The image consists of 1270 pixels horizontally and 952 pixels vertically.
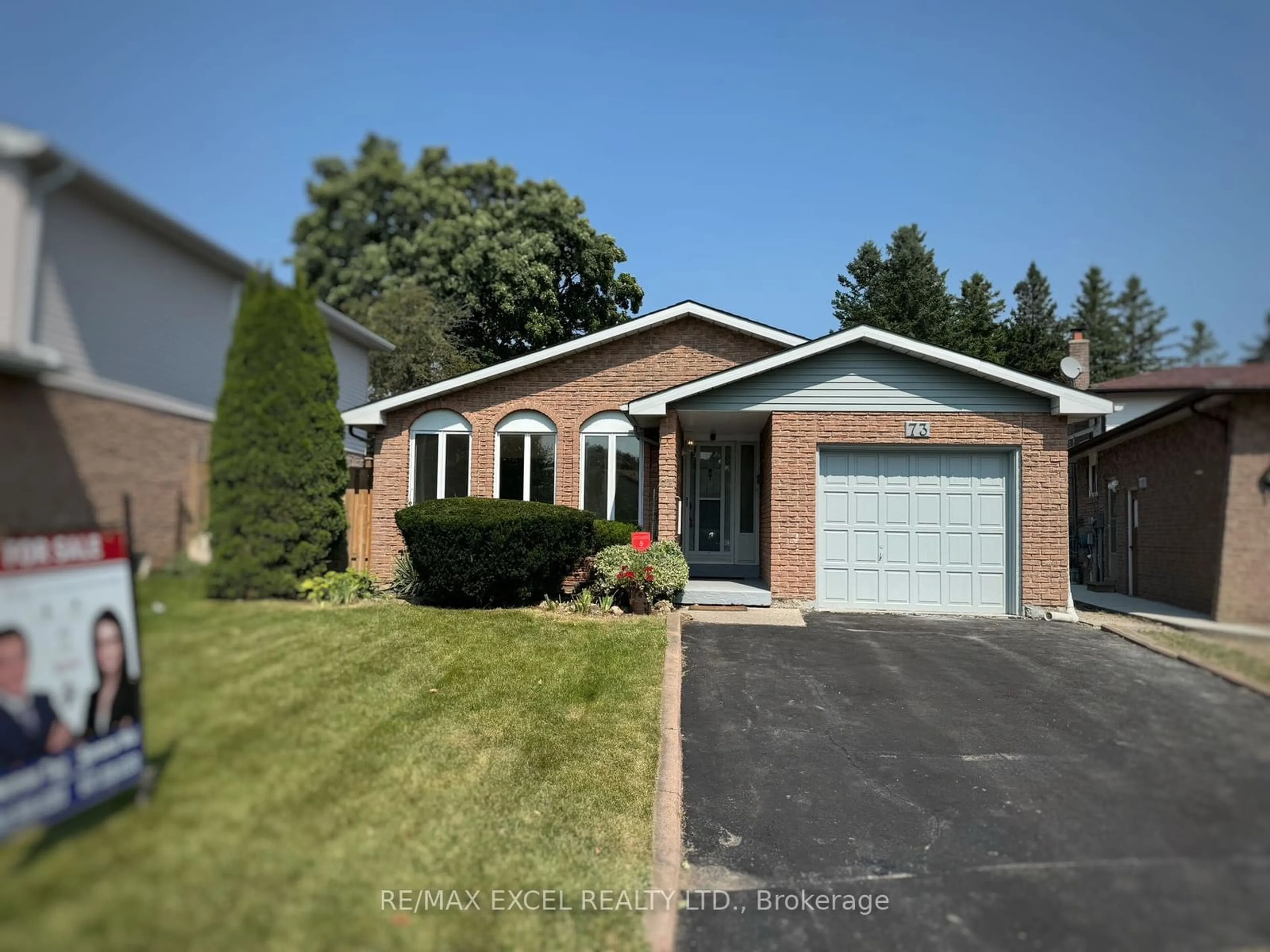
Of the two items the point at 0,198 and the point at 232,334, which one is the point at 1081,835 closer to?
the point at 232,334

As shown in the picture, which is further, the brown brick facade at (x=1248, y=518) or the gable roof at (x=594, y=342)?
the gable roof at (x=594, y=342)

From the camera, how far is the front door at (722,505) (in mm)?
16125

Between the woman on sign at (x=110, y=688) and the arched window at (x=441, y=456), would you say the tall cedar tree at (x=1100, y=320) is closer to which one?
Result: the woman on sign at (x=110, y=688)

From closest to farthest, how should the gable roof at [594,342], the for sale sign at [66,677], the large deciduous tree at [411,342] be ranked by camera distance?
the for sale sign at [66,677] → the gable roof at [594,342] → the large deciduous tree at [411,342]

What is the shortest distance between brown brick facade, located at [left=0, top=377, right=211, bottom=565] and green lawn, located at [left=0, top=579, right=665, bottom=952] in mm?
192

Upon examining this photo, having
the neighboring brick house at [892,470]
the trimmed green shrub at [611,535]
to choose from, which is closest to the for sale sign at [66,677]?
the neighboring brick house at [892,470]

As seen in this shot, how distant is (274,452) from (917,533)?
34.6ft

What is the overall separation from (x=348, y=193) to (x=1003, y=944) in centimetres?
447

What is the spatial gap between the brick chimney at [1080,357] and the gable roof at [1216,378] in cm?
1004

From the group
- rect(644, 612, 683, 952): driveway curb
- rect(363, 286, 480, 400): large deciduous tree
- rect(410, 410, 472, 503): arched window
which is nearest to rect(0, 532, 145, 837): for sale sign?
rect(644, 612, 683, 952): driveway curb

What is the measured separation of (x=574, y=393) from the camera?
15.2 m

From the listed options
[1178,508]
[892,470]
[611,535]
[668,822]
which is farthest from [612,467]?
[1178,508]

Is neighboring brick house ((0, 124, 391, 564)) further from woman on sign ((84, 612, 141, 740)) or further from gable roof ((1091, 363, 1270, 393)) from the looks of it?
gable roof ((1091, 363, 1270, 393))

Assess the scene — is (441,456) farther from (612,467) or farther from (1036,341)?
(1036,341)
